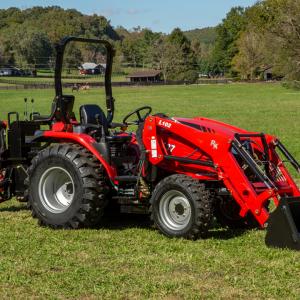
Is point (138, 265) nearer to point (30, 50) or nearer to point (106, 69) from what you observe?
point (106, 69)

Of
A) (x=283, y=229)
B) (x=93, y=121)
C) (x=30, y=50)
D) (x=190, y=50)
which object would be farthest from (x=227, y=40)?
(x=283, y=229)

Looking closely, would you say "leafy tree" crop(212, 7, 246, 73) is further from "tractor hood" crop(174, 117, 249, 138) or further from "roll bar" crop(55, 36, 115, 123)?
"tractor hood" crop(174, 117, 249, 138)

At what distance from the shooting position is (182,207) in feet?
24.1

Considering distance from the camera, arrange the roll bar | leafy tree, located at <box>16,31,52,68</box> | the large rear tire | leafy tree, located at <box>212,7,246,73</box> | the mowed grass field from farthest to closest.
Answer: leafy tree, located at <box>16,31,52,68</box> < leafy tree, located at <box>212,7,246,73</box> < the roll bar < the large rear tire < the mowed grass field

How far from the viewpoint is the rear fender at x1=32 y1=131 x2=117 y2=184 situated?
789 centimetres

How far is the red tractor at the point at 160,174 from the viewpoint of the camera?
7.04 m

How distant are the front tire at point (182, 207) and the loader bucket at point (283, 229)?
29.7 inches

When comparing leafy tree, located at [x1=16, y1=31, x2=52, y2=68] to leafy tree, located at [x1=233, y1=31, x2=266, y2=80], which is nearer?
leafy tree, located at [x1=233, y1=31, x2=266, y2=80]

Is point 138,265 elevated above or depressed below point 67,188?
below

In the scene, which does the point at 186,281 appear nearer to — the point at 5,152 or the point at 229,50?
the point at 5,152

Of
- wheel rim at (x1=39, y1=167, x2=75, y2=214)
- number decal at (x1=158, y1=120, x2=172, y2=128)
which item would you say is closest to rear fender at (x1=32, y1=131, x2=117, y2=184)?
wheel rim at (x1=39, y1=167, x2=75, y2=214)

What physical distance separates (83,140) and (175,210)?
1.51 meters

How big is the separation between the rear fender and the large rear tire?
78 millimetres

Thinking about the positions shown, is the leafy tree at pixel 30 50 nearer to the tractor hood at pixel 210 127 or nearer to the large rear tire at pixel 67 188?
the large rear tire at pixel 67 188
